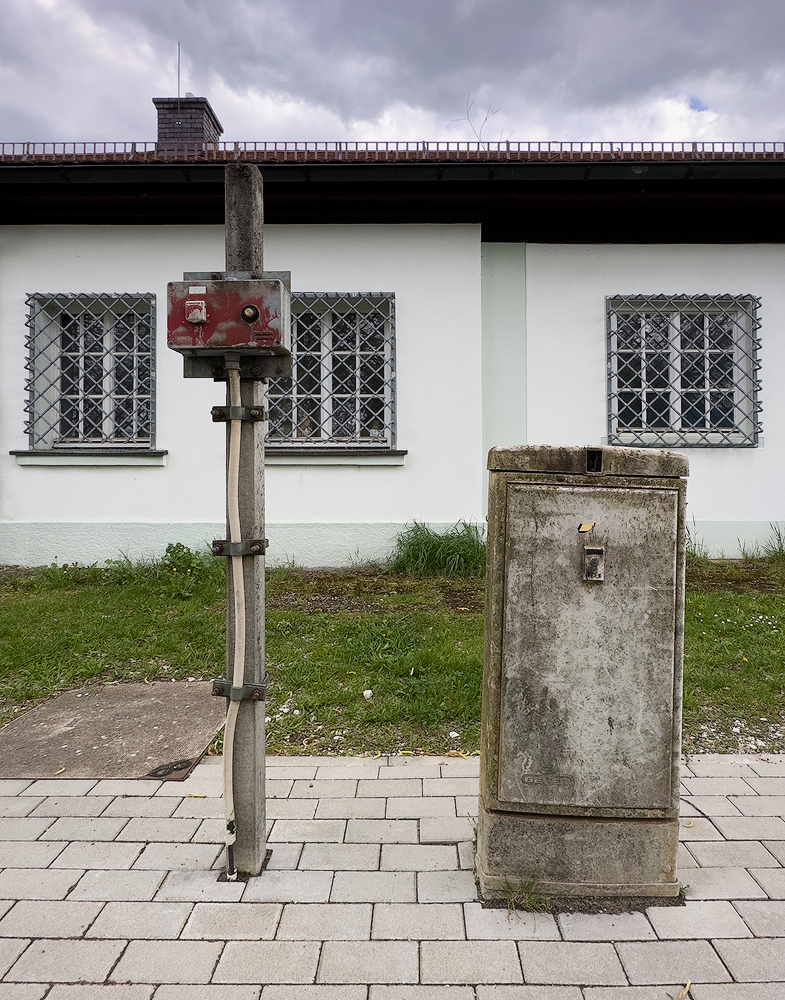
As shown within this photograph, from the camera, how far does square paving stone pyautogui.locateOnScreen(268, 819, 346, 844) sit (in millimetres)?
2559

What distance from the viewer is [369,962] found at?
1.92m

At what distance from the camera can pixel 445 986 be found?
71.9 inches

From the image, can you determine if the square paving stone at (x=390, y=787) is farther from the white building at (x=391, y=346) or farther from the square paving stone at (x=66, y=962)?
the white building at (x=391, y=346)

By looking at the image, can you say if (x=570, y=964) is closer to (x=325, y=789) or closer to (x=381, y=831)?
(x=381, y=831)

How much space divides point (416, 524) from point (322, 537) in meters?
1.03

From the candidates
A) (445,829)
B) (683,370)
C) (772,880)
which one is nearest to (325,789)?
(445,829)

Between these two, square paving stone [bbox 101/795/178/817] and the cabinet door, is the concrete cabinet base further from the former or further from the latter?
square paving stone [bbox 101/795/178/817]

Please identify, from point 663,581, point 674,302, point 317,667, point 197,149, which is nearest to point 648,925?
point 663,581

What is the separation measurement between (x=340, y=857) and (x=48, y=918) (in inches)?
37.4

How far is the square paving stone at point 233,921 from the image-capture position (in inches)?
79.7

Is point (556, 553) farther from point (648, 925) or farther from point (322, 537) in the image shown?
point (322, 537)

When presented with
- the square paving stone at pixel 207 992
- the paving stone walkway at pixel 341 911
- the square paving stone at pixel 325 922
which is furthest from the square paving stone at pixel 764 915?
the square paving stone at pixel 207 992

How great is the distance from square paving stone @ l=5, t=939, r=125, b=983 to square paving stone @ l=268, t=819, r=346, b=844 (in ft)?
2.32

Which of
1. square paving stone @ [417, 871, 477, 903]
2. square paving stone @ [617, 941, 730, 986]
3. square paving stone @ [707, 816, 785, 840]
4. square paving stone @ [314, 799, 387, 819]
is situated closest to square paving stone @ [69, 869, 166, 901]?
square paving stone @ [314, 799, 387, 819]
